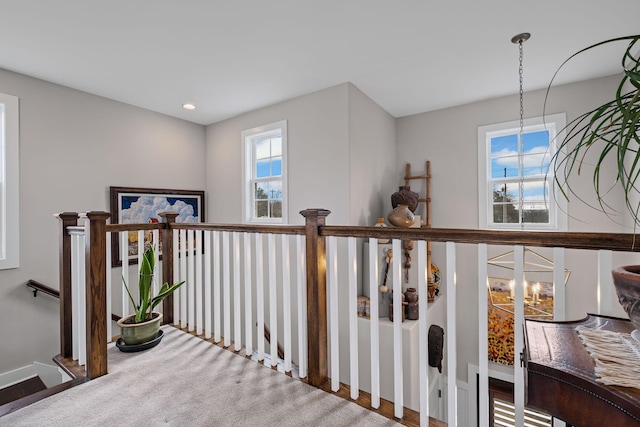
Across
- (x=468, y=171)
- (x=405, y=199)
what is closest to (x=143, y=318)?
(x=405, y=199)

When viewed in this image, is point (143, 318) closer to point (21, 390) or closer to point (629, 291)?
point (21, 390)

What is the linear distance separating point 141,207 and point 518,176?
15.0 ft

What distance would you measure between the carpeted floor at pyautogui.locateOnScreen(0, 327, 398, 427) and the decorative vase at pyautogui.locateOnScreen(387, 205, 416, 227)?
2.04 m

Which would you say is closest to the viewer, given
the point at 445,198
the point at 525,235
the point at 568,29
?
the point at 525,235

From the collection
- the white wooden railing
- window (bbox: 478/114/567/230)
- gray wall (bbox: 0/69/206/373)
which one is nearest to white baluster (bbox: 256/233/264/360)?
the white wooden railing

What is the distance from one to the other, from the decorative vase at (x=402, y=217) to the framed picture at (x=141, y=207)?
265cm

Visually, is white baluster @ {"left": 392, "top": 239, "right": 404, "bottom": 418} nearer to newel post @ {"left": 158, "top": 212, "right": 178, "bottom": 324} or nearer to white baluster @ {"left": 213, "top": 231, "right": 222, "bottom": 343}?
white baluster @ {"left": 213, "top": 231, "right": 222, "bottom": 343}

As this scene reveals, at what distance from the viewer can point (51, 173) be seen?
10.1 ft

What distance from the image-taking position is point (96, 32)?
7.54 feet

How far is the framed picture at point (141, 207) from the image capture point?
356 centimetres

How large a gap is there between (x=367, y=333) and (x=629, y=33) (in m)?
3.25

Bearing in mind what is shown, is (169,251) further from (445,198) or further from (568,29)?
(568,29)

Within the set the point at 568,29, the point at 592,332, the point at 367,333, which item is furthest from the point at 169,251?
the point at 568,29

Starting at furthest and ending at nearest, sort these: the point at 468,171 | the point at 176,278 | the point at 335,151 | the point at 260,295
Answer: the point at 468,171
the point at 335,151
the point at 176,278
the point at 260,295
